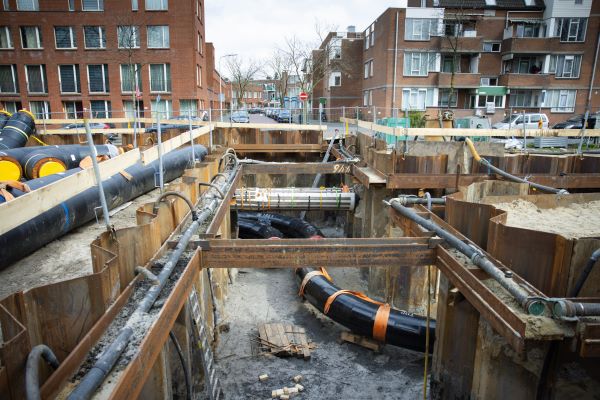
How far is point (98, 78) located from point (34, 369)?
35550 millimetres

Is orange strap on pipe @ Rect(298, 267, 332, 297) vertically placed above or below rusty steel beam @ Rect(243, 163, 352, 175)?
below

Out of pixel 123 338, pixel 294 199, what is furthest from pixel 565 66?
pixel 123 338

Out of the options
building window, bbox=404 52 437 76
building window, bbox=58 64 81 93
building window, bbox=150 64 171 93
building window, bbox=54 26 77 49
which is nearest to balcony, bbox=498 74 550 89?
building window, bbox=404 52 437 76

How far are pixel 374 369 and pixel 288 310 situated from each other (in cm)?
299

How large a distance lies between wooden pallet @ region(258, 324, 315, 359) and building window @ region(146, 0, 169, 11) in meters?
30.1

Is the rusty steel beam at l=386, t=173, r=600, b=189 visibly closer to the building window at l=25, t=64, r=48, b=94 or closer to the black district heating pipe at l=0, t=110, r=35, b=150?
the black district heating pipe at l=0, t=110, r=35, b=150

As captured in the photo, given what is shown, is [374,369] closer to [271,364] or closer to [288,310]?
[271,364]

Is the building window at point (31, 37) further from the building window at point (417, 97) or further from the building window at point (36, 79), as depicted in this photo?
the building window at point (417, 97)

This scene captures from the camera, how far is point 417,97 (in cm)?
3669

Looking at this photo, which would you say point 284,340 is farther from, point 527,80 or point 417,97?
point 527,80

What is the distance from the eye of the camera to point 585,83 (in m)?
36.2

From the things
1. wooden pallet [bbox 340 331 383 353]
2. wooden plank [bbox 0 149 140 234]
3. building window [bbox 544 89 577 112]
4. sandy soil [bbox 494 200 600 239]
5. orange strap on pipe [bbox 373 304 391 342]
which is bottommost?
wooden pallet [bbox 340 331 383 353]

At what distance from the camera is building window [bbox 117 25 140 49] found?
31.2 metres

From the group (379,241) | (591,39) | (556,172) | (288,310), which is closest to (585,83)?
(591,39)
